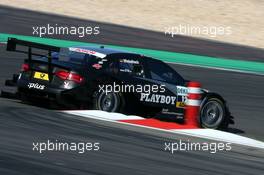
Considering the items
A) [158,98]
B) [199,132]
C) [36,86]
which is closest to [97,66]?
[36,86]

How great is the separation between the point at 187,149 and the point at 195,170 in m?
1.71

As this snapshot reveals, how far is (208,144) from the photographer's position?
41.3 ft

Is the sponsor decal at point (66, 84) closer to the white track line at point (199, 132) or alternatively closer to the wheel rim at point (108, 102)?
the white track line at point (199, 132)

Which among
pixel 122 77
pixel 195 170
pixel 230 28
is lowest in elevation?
pixel 195 170

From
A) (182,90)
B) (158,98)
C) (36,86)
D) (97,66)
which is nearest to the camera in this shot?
(36,86)

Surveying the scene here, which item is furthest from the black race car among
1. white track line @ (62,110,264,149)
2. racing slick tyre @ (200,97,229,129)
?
white track line @ (62,110,264,149)

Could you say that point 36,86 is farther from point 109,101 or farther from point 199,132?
point 199,132

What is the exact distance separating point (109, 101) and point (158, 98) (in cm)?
102

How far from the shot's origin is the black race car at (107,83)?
13.9m

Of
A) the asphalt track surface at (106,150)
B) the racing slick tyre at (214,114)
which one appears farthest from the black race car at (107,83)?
the asphalt track surface at (106,150)

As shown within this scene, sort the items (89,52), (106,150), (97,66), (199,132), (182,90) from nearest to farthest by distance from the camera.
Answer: (106,150) → (199,132) → (97,66) → (89,52) → (182,90)

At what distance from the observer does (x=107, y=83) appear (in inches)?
554

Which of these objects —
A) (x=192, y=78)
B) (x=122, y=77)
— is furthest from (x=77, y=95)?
(x=192, y=78)

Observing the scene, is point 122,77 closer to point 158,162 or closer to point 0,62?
point 158,162
